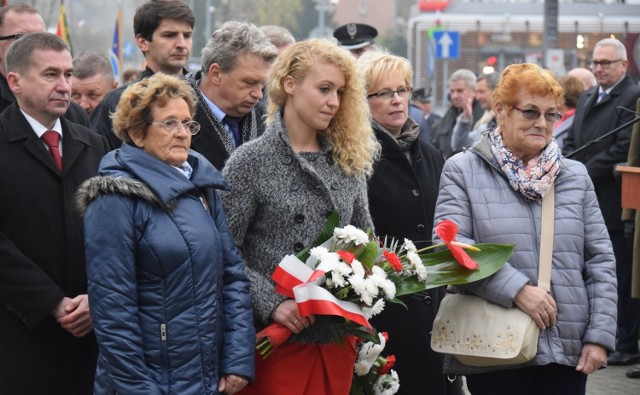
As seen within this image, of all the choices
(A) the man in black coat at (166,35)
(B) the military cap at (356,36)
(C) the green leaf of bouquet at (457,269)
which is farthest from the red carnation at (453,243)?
(B) the military cap at (356,36)

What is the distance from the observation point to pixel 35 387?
5.10 metres

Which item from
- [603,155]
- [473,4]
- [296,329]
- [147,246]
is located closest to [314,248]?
[296,329]

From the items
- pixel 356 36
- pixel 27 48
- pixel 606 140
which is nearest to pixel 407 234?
pixel 27 48

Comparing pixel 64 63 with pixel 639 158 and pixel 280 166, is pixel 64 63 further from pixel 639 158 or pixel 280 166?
pixel 639 158

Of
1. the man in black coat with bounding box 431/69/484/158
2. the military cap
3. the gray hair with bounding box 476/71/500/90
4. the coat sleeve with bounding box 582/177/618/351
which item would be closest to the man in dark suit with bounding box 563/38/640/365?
the military cap

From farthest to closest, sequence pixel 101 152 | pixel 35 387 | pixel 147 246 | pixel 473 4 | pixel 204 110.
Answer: pixel 473 4 < pixel 204 110 < pixel 101 152 < pixel 35 387 < pixel 147 246

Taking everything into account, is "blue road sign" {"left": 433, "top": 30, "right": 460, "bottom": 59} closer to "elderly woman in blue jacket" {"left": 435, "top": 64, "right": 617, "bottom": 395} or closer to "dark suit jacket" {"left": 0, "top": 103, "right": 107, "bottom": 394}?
"elderly woman in blue jacket" {"left": 435, "top": 64, "right": 617, "bottom": 395}

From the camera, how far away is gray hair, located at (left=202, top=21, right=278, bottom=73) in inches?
231

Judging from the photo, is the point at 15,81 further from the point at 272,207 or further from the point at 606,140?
the point at 606,140

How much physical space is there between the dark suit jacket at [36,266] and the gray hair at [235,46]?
102 centimetres

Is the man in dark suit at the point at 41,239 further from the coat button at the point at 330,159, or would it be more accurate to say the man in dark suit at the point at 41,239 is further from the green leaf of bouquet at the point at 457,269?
the green leaf of bouquet at the point at 457,269

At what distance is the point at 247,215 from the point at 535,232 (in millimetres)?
1205

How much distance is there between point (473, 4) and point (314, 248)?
32.8m

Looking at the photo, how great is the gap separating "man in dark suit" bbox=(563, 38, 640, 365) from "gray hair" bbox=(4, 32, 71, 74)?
18.8ft
